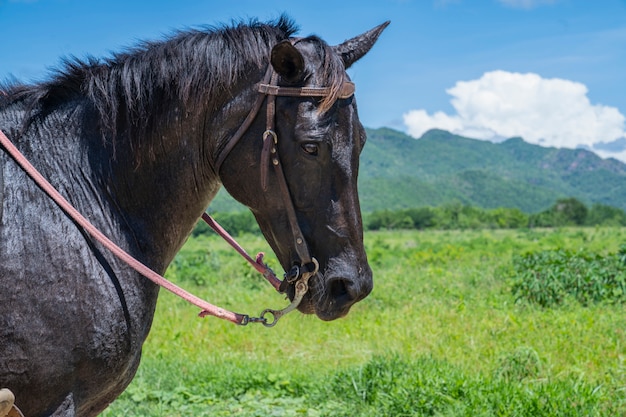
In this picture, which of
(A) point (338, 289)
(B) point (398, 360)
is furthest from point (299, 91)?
(B) point (398, 360)

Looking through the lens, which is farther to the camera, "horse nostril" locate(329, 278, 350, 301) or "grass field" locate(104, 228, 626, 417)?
"grass field" locate(104, 228, 626, 417)

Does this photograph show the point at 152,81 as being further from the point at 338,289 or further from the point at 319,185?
the point at 338,289

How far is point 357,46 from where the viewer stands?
2268 millimetres

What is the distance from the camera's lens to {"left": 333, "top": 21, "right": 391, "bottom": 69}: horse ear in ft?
7.36

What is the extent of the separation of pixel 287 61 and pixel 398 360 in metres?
3.91

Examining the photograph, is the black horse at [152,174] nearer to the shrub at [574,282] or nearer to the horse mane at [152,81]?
the horse mane at [152,81]

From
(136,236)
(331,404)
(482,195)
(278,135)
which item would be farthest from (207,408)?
(482,195)

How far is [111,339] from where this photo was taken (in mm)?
1882

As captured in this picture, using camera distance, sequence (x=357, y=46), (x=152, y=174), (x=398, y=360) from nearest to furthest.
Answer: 1. (x=152, y=174)
2. (x=357, y=46)
3. (x=398, y=360)

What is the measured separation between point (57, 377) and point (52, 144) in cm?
77

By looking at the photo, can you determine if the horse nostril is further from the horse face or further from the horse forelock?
the horse forelock

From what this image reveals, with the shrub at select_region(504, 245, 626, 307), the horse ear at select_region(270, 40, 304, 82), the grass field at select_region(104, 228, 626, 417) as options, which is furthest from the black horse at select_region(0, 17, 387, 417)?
the shrub at select_region(504, 245, 626, 307)

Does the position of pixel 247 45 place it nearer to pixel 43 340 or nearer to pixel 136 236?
pixel 136 236

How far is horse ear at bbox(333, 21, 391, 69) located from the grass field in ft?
3.70
